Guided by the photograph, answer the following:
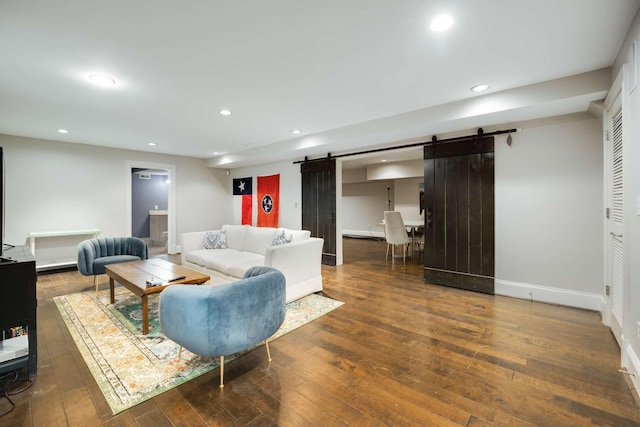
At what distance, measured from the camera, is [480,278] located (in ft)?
12.5

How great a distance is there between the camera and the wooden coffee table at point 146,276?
2.67 meters

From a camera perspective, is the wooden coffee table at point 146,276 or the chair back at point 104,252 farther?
the chair back at point 104,252

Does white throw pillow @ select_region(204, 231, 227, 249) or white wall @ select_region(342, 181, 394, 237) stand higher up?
white wall @ select_region(342, 181, 394, 237)

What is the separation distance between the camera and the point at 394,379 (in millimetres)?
1955

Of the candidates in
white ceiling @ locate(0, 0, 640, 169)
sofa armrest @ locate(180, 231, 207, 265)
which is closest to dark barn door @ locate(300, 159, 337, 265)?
white ceiling @ locate(0, 0, 640, 169)

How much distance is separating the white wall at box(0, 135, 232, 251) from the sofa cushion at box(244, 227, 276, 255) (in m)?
3.02

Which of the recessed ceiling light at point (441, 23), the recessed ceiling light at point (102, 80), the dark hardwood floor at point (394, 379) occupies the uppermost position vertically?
the recessed ceiling light at point (102, 80)

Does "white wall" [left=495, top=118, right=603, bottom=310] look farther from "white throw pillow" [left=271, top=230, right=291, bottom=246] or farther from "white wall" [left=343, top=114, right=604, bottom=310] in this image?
"white throw pillow" [left=271, top=230, right=291, bottom=246]

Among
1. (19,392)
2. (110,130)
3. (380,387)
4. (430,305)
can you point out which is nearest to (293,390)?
(380,387)

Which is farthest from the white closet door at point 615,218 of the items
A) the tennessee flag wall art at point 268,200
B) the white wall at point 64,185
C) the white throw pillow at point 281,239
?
the white wall at point 64,185

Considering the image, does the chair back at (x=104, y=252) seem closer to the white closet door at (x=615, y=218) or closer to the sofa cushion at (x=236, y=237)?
→ the sofa cushion at (x=236, y=237)

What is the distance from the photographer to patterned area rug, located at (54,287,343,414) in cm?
189

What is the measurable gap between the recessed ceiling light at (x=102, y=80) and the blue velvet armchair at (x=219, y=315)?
7.19ft

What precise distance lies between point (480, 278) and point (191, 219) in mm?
6501
